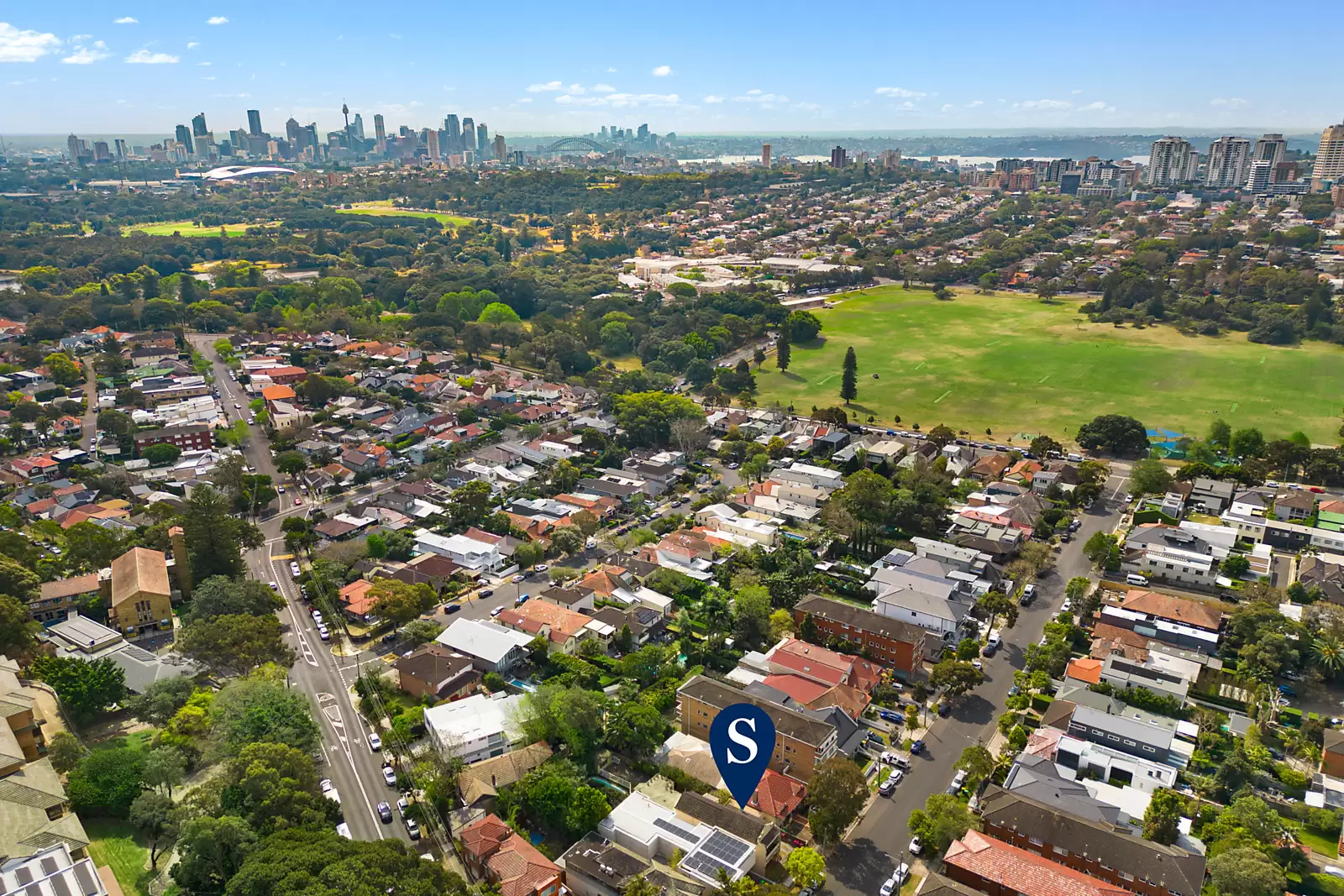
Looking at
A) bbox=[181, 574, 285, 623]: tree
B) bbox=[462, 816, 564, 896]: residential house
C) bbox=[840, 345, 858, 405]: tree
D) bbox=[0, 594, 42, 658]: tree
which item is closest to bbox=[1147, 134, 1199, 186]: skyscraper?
bbox=[840, 345, 858, 405]: tree

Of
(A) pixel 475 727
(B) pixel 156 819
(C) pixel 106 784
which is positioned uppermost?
(C) pixel 106 784

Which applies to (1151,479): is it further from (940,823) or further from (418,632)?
(418,632)

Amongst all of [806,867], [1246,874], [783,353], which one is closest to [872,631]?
[806,867]

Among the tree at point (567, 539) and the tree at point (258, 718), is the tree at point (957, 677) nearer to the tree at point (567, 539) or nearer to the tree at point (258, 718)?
the tree at point (567, 539)

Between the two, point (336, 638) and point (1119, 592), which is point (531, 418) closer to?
point (336, 638)

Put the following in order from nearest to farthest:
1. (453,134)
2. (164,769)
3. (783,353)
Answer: (164,769) → (783,353) → (453,134)

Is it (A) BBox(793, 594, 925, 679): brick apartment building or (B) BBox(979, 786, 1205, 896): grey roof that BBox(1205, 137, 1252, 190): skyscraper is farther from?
(B) BBox(979, 786, 1205, 896): grey roof

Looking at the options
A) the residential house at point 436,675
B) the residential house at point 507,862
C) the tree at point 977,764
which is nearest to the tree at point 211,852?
the residential house at point 507,862
